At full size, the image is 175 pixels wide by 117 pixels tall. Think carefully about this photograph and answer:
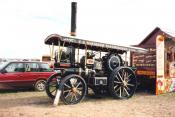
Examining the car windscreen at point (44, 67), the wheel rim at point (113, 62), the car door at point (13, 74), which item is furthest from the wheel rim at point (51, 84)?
the car windscreen at point (44, 67)

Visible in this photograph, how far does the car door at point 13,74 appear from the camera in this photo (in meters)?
13.5

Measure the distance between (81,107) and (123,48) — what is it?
11.7 ft

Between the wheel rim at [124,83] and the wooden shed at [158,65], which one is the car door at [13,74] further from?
the wooden shed at [158,65]

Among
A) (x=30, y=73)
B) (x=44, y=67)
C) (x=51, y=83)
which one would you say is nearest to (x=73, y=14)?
(x=44, y=67)

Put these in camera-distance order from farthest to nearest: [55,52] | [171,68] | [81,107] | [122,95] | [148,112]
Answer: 1. [171,68]
2. [122,95]
3. [55,52]
4. [81,107]
5. [148,112]

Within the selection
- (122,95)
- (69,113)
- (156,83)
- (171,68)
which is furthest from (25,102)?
(171,68)

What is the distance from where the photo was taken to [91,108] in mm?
9641

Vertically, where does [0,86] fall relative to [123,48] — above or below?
below

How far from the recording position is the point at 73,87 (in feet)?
33.9

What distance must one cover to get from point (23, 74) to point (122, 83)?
490 centimetres

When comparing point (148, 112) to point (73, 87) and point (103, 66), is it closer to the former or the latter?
point (73, 87)

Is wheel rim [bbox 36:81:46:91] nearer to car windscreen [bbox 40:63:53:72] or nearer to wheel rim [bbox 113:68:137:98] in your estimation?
car windscreen [bbox 40:63:53:72]

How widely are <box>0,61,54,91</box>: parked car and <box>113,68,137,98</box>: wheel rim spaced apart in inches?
176

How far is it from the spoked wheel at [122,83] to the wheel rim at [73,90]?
55.3 inches
